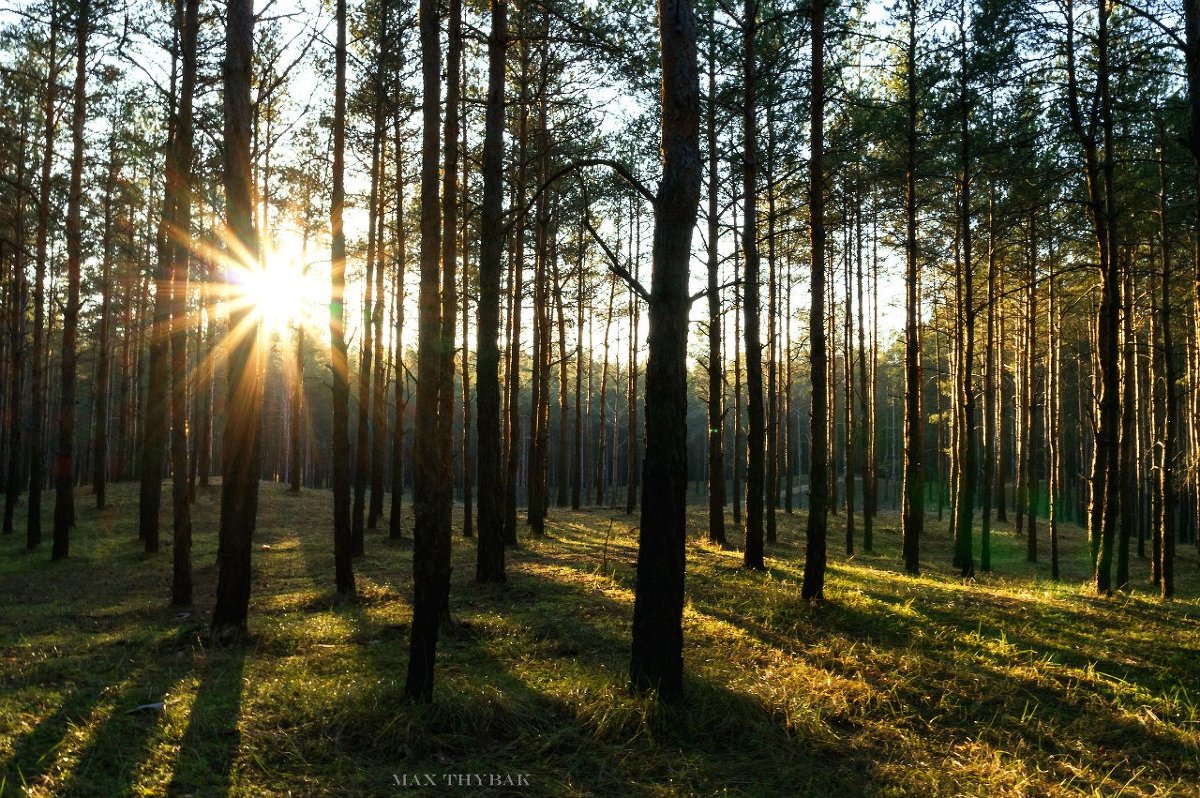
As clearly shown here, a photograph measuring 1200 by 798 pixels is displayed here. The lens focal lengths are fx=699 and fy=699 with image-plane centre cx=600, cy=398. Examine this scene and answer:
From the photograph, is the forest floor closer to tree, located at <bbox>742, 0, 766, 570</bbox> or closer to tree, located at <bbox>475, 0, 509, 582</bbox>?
tree, located at <bbox>475, 0, 509, 582</bbox>

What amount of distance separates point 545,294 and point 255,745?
14.5 meters

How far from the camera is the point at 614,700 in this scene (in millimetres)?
4766

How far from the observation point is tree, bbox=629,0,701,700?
4891mm

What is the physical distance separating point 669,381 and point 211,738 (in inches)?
147

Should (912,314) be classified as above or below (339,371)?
above

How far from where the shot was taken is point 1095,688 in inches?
212

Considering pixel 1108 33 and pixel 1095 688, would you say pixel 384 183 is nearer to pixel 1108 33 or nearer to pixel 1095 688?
pixel 1108 33

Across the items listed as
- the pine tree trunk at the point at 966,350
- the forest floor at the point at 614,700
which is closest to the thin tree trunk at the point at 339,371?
the forest floor at the point at 614,700

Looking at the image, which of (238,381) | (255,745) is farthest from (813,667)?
(238,381)

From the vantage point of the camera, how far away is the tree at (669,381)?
4.89 meters

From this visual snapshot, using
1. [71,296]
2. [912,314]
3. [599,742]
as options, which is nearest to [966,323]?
[912,314]

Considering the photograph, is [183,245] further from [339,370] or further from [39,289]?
[39,289]

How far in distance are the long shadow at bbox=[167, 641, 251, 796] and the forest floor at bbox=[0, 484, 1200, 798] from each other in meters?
0.02

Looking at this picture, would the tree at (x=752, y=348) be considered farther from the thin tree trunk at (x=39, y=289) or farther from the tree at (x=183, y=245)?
the thin tree trunk at (x=39, y=289)
